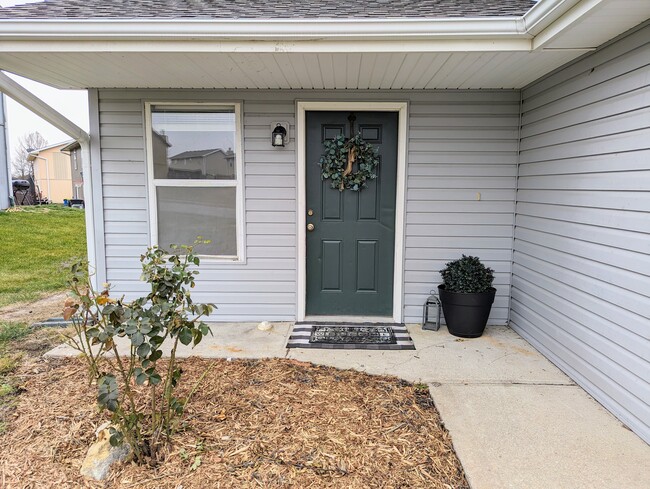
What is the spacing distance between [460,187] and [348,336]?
166cm

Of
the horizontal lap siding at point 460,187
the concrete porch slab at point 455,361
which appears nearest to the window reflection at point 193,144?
the horizontal lap siding at point 460,187

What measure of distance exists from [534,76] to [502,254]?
1506mm

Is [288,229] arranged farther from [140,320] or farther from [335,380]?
[140,320]

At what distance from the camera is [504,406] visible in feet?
7.88

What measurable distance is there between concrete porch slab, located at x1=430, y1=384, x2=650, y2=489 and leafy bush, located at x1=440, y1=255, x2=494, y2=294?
96cm

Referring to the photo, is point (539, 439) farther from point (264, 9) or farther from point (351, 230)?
point (264, 9)

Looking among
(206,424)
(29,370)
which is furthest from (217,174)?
(206,424)

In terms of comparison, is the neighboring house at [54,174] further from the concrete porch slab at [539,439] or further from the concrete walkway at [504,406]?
the concrete porch slab at [539,439]

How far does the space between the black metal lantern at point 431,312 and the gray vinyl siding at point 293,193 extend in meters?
0.11

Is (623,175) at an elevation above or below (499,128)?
below

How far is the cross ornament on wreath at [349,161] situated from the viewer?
12.2ft

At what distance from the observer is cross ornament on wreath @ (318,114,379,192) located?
3725mm

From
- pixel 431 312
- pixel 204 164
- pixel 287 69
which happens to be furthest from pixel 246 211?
pixel 431 312

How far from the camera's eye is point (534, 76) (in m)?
3.18
